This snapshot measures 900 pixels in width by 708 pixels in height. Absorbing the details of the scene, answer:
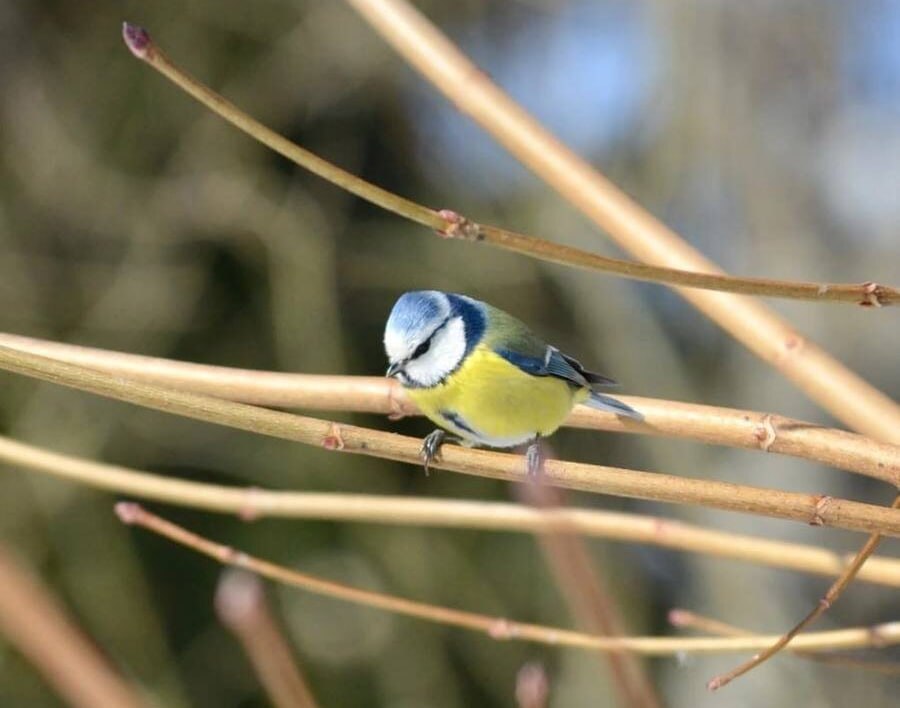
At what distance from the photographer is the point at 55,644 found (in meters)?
0.29

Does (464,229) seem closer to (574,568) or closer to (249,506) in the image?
(574,568)

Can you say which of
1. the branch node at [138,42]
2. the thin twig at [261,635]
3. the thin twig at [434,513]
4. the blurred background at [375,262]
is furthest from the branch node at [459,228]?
the blurred background at [375,262]

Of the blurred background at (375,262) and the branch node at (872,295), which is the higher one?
the blurred background at (375,262)

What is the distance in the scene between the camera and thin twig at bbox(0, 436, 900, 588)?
96cm

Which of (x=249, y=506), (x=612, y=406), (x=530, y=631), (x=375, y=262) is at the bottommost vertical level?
(x=530, y=631)

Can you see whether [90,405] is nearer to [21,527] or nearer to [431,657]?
[21,527]

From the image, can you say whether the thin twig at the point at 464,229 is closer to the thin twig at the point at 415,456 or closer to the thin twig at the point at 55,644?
the thin twig at the point at 415,456

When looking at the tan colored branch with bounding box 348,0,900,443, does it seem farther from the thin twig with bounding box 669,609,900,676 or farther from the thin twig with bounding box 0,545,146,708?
the thin twig with bounding box 0,545,146,708

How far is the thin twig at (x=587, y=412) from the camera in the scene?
31.3 inches

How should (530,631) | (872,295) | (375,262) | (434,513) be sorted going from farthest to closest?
1. (375,262)
2. (434,513)
3. (530,631)
4. (872,295)

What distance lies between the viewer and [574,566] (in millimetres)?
350

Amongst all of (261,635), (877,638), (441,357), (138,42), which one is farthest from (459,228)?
(441,357)

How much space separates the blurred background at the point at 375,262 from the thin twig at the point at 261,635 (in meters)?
3.03

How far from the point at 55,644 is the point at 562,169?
0.83 meters
